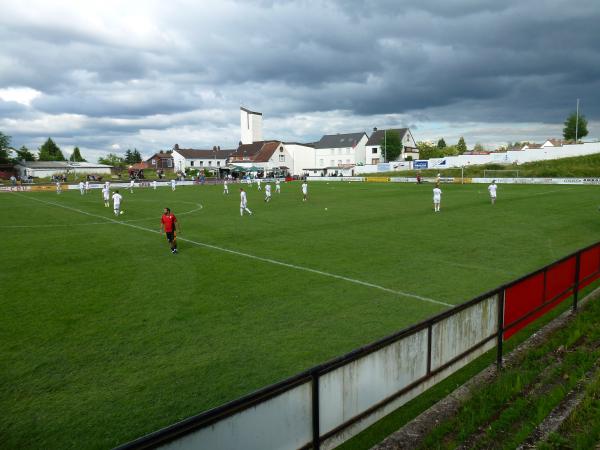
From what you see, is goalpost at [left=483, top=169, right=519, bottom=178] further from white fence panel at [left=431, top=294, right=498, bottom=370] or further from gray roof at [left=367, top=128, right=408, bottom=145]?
white fence panel at [left=431, top=294, right=498, bottom=370]

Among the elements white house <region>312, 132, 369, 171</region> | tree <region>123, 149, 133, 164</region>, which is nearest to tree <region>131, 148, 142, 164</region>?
tree <region>123, 149, 133, 164</region>

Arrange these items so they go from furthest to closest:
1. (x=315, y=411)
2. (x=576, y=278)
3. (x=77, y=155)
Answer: (x=77, y=155) → (x=576, y=278) → (x=315, y=411)

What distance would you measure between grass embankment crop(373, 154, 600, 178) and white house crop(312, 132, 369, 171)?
30187 mm

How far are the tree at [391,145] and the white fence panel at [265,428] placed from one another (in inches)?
3890

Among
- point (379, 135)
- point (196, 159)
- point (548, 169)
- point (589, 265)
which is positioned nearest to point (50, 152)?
point (196, 159)

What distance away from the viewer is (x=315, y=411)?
4559 millimetres

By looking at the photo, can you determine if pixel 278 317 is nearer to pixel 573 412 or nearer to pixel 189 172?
pixel 573 412

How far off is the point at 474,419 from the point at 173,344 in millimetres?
5428

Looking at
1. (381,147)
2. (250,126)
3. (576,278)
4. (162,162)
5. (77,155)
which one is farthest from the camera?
(77,155)

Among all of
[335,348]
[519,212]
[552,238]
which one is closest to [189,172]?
[519,212]

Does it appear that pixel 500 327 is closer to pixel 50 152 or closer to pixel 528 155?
pixel 528 155

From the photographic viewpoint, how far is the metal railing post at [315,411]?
4.45 meters

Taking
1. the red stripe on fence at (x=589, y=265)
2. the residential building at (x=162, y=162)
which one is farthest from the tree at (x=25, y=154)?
the red stripe on fence at (x=589, y=265)

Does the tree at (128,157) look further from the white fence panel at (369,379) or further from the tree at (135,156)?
the white fence panel at (369,379)
